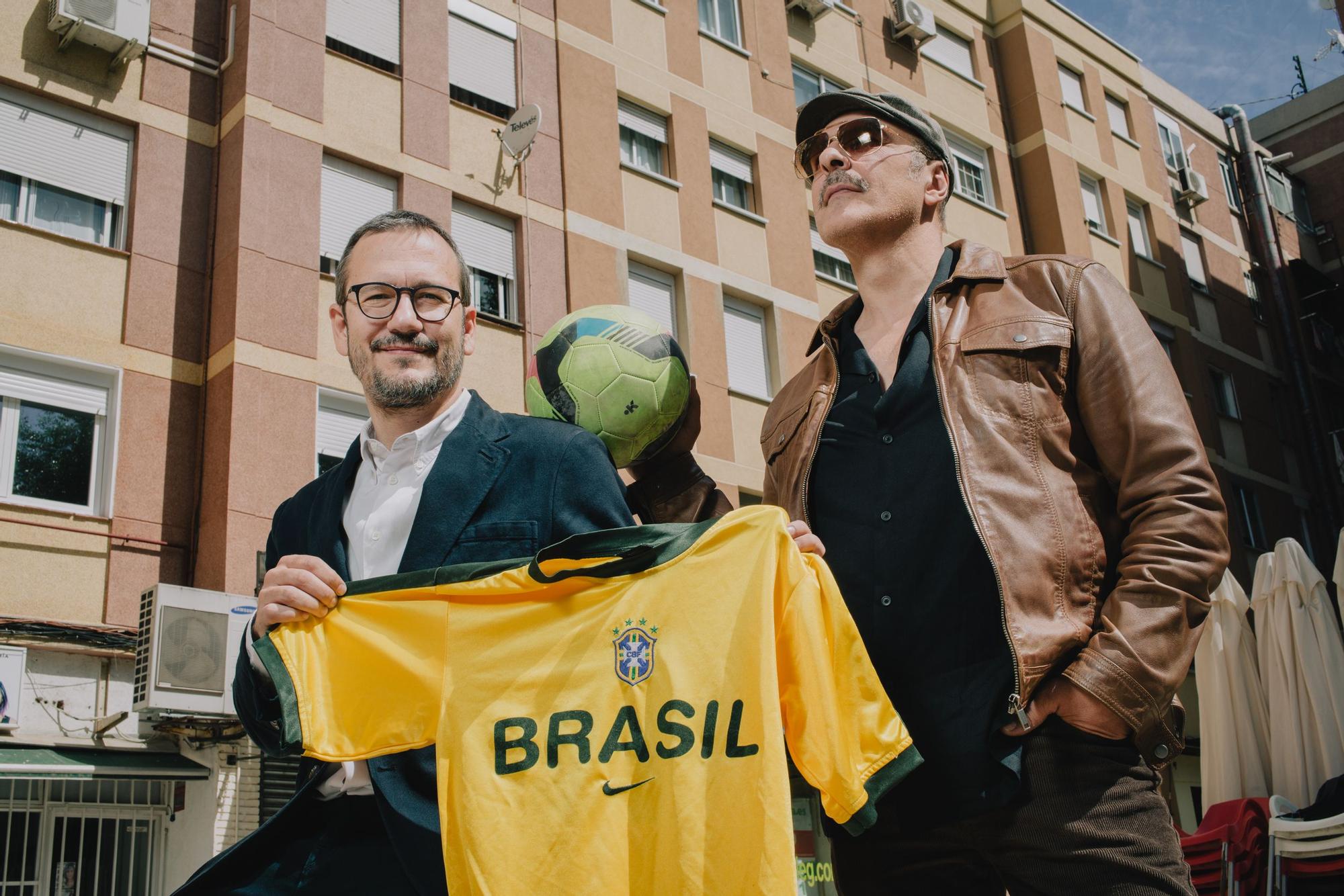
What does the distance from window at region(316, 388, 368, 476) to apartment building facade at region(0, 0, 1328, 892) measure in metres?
0.03

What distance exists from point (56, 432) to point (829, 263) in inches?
511

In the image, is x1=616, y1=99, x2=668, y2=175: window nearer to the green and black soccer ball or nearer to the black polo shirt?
the green and black soccer ball

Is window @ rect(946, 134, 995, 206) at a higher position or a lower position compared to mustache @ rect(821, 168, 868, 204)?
higher

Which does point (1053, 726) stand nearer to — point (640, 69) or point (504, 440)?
point (504, 440)

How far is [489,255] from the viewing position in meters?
17.6

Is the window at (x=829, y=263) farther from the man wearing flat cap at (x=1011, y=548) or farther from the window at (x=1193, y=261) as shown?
the man wearing flat cap at (x=1011, y=548)

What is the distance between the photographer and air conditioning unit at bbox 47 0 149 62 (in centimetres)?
1428

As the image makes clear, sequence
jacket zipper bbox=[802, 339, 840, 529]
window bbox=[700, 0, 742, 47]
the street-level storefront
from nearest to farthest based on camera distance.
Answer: jacket zipper bbox=[802, 339, 840, 529] < the street-level storefront < window bbox=[700, 0, 742, 47]

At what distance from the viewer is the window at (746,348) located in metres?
19.9

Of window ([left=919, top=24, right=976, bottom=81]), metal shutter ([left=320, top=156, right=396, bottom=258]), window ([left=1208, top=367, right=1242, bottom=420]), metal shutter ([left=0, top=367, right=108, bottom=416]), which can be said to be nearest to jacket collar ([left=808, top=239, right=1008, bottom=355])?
metal shutter ([left=0, top=367, right=108, bottom=416])

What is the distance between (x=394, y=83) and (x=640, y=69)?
15.0ft

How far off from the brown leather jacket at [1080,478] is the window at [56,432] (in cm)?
1202

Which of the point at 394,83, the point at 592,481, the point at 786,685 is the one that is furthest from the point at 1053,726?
the point at 394,83

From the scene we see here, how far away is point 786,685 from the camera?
302 cm
